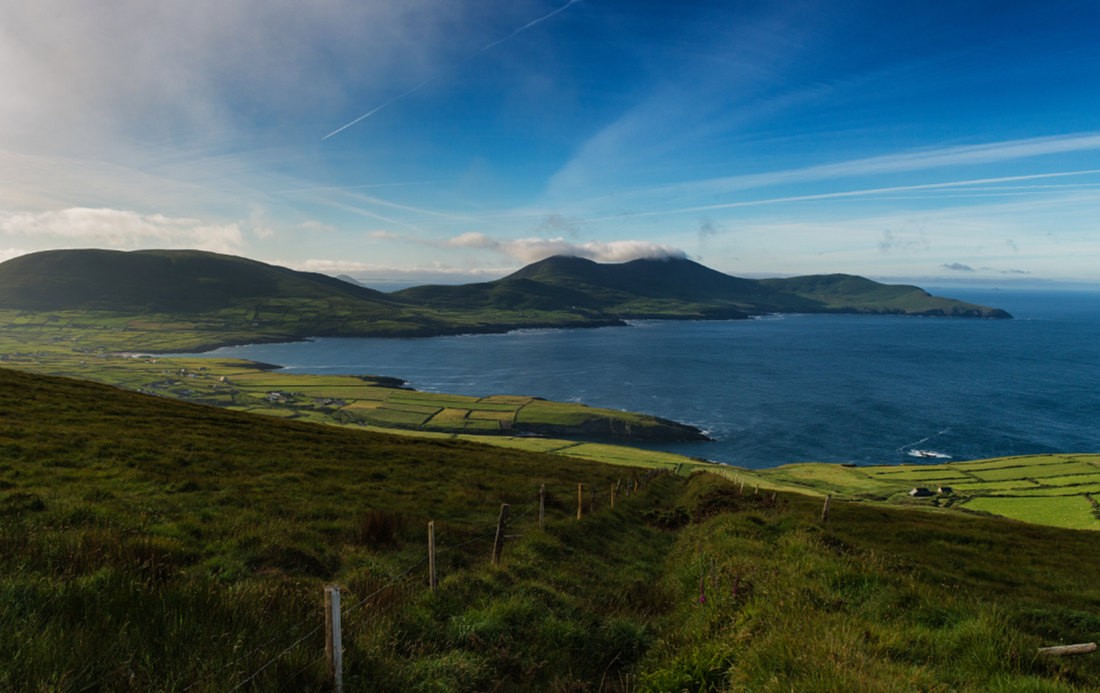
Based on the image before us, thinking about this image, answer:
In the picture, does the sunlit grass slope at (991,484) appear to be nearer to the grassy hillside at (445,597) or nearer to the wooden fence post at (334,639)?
the grassy hillside at (445,597)

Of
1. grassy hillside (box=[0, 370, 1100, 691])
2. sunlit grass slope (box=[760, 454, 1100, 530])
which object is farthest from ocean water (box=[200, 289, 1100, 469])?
grassy hillside (box=[0, 370, 1100, 691])

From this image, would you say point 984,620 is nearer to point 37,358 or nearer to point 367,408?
point 367,408

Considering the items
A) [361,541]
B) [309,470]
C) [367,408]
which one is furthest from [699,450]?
[361,541]

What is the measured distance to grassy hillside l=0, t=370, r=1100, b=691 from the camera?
5.86 m

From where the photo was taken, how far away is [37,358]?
190625 millimetres

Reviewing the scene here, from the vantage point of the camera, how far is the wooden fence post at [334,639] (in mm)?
5859

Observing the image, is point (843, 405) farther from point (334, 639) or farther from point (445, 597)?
point (334, 639)

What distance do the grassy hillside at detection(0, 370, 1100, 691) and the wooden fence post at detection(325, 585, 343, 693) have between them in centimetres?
15

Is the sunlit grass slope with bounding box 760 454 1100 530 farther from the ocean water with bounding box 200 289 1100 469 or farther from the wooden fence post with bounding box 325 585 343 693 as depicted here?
the wooden fence post with bounding box 325 585 343 693

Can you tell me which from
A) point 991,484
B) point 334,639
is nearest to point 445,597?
point 334,639

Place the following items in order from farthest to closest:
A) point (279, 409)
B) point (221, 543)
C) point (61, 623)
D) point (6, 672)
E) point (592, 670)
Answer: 1. point (279, 409)
2. point (221, 543)
3. point (592, 670)
4. point (61, 623)
5. point (6, 672)

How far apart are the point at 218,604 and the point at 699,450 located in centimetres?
10898

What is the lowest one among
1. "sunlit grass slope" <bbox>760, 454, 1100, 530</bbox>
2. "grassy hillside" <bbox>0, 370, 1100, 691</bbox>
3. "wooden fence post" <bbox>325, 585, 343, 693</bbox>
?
"sunlit grass slope" <bbox>760, 454, 1100, 530</bbox>

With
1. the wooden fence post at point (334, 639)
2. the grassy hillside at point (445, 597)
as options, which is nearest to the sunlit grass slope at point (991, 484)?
the grassy hillside at point (445, 597)
